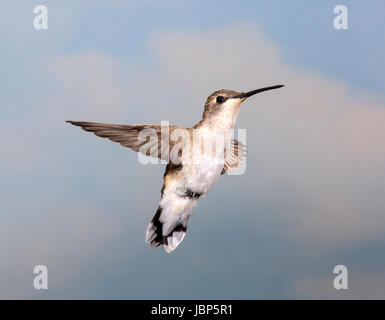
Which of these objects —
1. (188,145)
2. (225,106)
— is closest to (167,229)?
(188,145)

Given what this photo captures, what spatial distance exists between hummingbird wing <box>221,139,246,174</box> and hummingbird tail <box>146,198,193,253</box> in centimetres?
61

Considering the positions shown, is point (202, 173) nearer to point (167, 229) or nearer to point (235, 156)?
point (167, 229)

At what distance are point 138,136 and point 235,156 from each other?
1.14 m

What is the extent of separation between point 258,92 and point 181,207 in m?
1.05

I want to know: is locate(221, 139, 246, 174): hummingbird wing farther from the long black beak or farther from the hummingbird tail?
the long black beak

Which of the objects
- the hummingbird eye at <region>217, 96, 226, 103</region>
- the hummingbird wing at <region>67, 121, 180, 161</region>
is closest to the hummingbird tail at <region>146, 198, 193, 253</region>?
the hummingbird wing at <region>67, 121, 180, 161</region>

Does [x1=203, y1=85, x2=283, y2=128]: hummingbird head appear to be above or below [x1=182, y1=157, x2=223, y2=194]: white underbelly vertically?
above

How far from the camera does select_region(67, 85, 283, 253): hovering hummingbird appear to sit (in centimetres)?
351

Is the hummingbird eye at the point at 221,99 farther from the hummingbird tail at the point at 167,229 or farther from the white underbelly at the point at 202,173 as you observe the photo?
the hummingbird tail at the point at 167,229

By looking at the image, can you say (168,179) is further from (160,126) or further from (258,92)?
(258,92)

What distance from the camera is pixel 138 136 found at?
3547mm

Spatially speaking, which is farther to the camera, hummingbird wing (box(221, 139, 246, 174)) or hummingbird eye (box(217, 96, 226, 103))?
hummingbird wing (box(221, 139, 246, 174))

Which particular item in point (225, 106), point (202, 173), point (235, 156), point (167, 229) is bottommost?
point (167, 229)

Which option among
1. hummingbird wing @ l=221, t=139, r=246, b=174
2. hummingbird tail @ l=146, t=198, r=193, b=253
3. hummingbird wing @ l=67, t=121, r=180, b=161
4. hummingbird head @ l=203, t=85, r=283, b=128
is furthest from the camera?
hummingbird wing @ l=221, t=139, r=246, b=174
